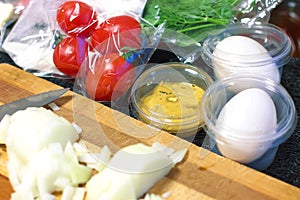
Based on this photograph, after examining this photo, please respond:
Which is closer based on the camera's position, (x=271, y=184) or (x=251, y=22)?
(x=271, y=184)

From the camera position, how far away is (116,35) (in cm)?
146

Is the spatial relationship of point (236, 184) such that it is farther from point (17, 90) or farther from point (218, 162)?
point (17, 90)

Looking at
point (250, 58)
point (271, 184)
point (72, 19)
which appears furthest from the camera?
point (72, 19)

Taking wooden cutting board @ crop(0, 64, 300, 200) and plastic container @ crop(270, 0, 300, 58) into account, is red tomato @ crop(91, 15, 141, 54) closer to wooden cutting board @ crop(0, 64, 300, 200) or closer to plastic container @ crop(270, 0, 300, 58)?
wooden cutting board @ crop(0, 64, 300, 200)

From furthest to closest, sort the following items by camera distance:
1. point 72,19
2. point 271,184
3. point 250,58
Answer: point 72,19 → point 250,58 → point 271,184

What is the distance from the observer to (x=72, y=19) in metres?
1.51

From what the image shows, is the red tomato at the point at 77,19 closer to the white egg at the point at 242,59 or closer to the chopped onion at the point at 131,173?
the white egg at the point at 242,59

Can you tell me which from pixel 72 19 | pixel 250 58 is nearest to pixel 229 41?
pixel 250 58

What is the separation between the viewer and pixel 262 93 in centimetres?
120

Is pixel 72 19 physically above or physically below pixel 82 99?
above

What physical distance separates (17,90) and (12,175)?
332mm

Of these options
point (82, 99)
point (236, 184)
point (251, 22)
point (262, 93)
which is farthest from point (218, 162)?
point (251, 22)

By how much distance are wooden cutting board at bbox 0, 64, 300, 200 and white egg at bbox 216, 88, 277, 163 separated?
0.03 meters

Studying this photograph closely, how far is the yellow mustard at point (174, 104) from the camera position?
1276 mm
